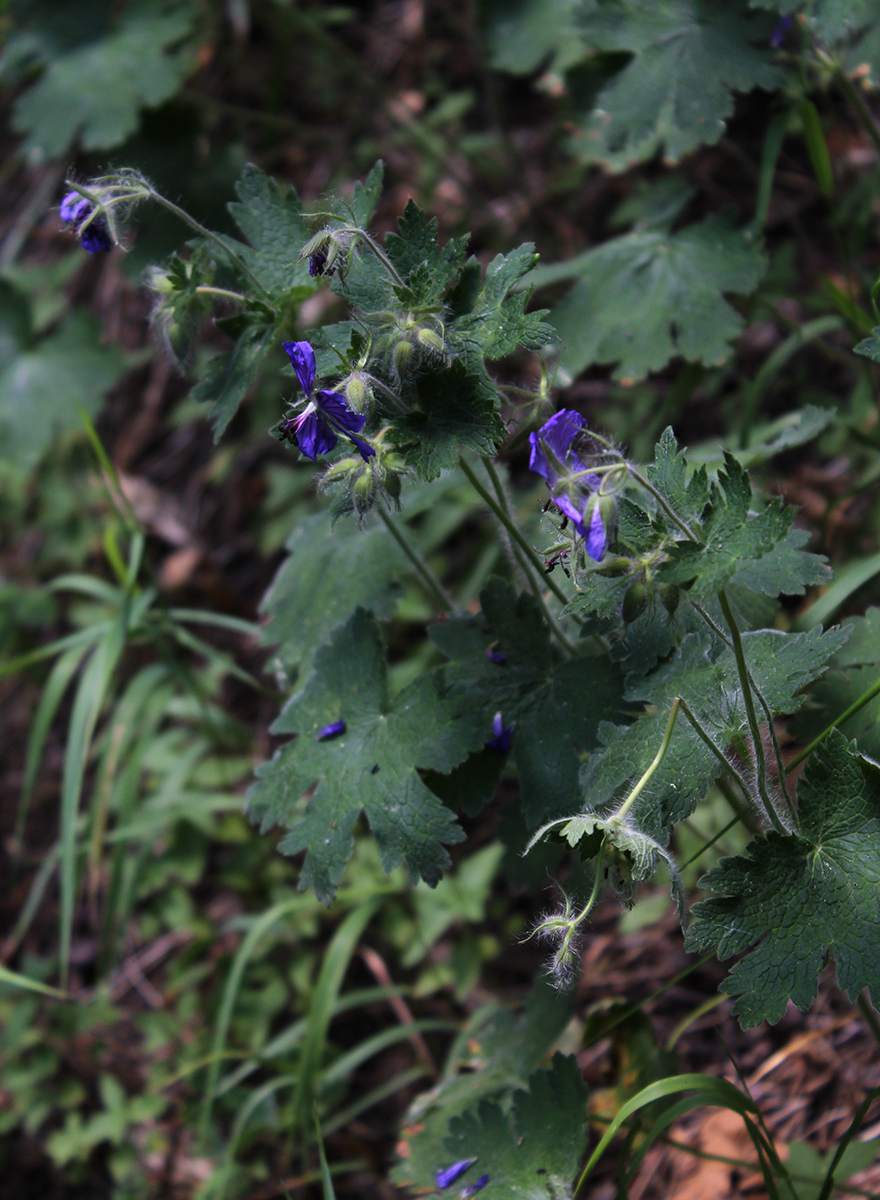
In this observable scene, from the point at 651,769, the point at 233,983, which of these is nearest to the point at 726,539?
the point at 651,769

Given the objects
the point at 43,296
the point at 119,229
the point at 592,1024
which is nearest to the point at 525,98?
the point at 43,296

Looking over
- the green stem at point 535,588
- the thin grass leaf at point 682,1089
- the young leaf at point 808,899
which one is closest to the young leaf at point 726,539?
the young leaf at point 808,899

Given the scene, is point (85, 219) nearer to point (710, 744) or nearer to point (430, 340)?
point (430, 340)

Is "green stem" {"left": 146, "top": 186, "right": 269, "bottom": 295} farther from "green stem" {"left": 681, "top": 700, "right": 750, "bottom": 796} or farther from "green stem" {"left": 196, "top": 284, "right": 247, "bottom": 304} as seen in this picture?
"green stem" {"left": 681, "top": 700, "right": 750, "bottom": 796}

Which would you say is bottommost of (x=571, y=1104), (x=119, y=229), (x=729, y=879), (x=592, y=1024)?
(x=592, y=1024)

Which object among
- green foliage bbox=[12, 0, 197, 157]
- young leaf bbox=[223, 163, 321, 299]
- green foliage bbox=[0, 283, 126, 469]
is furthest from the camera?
green foliage bbox=[0, 283, 126, 469]

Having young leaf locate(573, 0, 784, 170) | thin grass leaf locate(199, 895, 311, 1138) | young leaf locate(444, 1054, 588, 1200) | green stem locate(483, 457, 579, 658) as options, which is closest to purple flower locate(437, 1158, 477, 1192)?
young leaf locate(444, 1054, 588, 1200)

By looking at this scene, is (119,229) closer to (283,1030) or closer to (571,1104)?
(571,1104)
